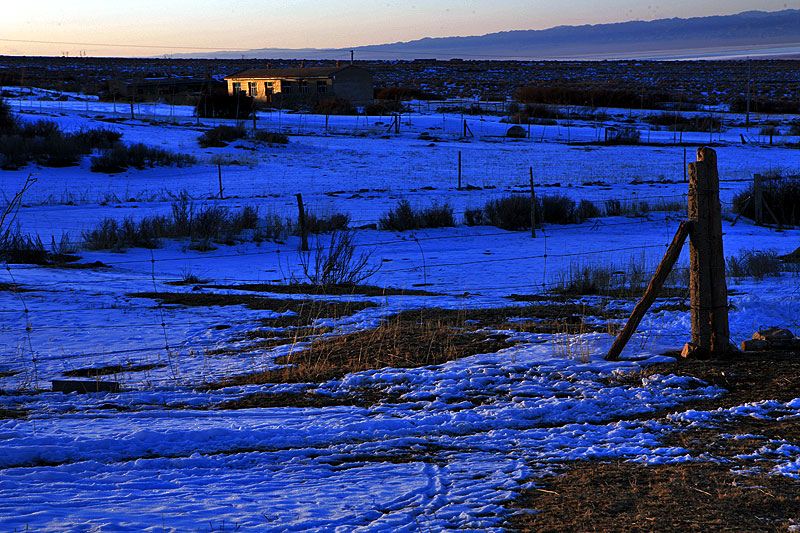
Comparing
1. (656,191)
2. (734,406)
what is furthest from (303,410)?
(656,191)

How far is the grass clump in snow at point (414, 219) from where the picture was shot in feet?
62.9

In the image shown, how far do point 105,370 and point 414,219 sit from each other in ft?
40.8

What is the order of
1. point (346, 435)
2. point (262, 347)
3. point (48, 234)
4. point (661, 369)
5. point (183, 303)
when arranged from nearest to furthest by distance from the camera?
point (346, 435), point (661, 369), point (262, 347), point (183, 303), point (48, 234)

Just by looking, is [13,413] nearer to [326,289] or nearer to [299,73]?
[326,289]

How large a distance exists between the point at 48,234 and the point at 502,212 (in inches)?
431

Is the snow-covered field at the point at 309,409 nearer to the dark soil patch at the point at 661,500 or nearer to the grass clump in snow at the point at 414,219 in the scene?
the dark soil patch at the point at 661,500

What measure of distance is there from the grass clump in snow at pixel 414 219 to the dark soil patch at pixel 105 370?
467 inches

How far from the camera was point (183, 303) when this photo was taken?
10773 millimetres

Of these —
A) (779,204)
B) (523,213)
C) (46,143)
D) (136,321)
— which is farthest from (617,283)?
(46,143)

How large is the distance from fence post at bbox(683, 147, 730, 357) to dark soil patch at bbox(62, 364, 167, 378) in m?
5.07

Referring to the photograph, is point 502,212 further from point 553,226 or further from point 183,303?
point 183,303

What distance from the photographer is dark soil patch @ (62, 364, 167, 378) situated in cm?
730

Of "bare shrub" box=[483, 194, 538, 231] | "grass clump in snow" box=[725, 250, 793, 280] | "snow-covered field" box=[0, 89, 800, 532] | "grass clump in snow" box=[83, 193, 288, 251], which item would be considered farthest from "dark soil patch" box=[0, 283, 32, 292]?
"bare shrub" box=[483, 194, 538, 231]

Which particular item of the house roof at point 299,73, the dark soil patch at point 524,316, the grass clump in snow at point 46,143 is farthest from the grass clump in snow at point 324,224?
the house roof at point 299,73
